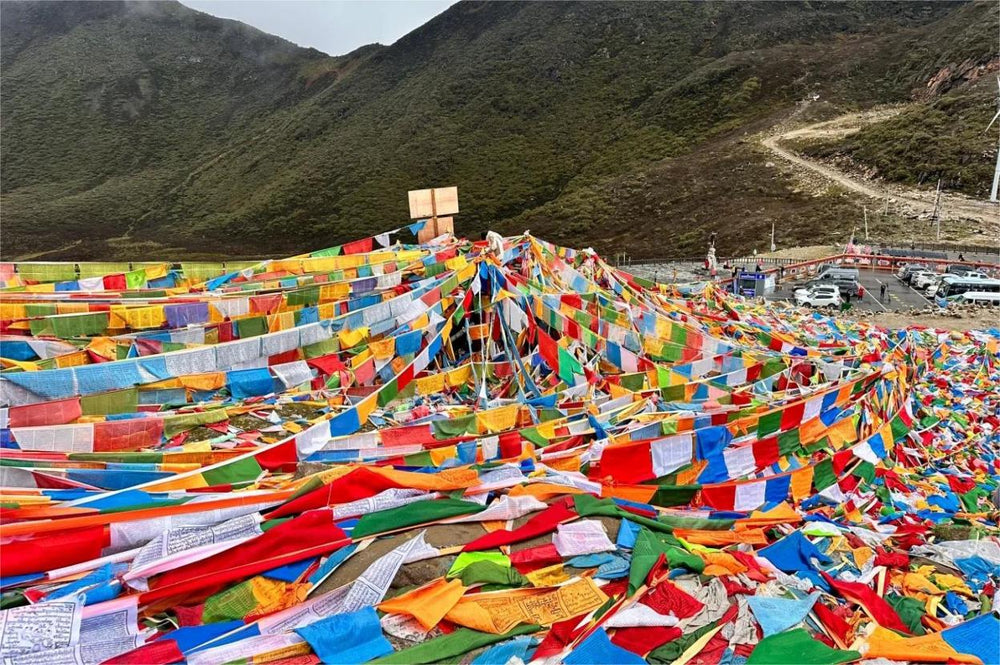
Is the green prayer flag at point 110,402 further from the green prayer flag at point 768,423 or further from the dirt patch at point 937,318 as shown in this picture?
the dirt patch at point 937,318

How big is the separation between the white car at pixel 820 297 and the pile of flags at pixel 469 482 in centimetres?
1032

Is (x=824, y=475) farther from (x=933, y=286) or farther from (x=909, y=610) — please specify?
(x=933, y=286)

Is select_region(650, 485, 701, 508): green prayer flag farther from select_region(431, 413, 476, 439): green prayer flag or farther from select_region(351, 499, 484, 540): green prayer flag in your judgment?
select_region(351, 499, 484, 540): green prayer flag

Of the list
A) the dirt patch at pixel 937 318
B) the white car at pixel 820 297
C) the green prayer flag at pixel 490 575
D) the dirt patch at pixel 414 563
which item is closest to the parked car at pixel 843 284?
the white car at pixel 820 297

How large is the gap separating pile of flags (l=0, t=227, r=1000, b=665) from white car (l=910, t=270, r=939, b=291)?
50.5ft

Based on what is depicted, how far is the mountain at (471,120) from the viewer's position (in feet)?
203

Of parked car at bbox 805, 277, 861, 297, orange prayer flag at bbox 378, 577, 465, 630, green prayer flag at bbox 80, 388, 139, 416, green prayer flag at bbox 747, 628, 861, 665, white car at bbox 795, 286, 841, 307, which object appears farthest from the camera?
parked car at bbox 805, 277, 861, 297

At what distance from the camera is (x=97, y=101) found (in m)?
101

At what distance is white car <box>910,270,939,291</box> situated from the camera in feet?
93.3

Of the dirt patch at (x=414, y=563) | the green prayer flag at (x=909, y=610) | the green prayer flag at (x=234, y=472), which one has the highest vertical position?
→ the green prayer flag at (x=234, y=472)

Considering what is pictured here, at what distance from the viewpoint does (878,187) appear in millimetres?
52562

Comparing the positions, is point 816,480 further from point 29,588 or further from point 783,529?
point 29,588

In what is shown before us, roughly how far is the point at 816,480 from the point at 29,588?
8.51 m

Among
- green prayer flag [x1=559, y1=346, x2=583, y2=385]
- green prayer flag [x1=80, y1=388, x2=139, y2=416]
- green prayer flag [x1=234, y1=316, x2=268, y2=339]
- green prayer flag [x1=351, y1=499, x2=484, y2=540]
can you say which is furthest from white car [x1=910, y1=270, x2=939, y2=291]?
green prayer flag [x1=80, y1=388, x2=139, y2=416]
